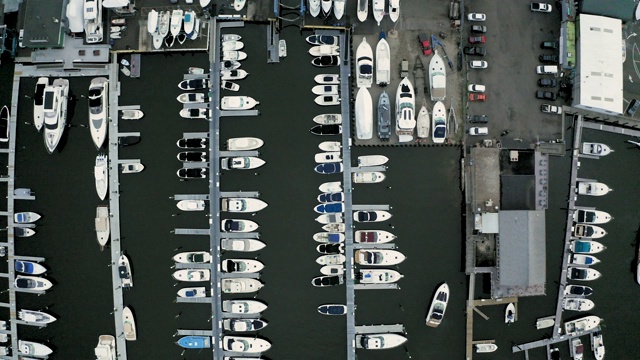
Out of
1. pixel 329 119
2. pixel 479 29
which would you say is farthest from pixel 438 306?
pixel 479 29

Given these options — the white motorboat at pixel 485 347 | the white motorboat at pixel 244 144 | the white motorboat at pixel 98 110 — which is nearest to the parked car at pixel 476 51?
the white motorboat at pixel 244 144

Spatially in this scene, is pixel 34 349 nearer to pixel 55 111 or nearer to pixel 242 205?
pixel 55 111

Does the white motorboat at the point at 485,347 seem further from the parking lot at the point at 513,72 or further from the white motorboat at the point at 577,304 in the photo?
the parking lot at the point at 513,72

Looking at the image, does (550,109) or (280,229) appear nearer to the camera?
(550,109)

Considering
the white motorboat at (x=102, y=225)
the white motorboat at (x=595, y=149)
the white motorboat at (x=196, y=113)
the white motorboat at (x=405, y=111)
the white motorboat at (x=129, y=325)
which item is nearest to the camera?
the white motorboat at (x=405, y=111)

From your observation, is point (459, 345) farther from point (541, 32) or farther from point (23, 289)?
point (23, 289)

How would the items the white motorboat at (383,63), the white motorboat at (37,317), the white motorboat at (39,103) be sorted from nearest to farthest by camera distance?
the white motorboat at (383,63), the white motorboat at (37,317), the white motorboat at (39,103)
